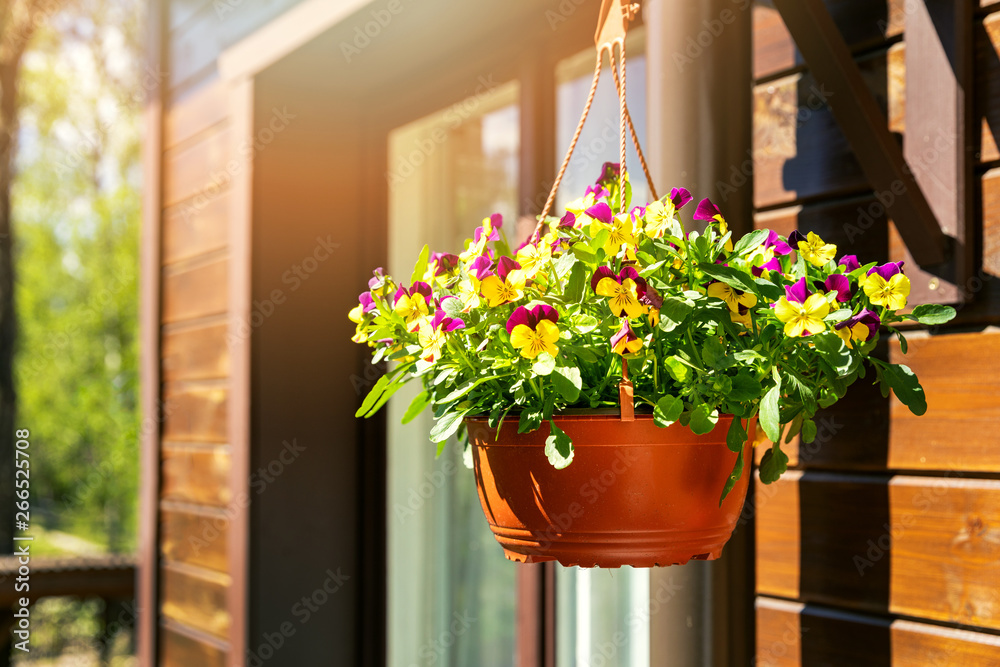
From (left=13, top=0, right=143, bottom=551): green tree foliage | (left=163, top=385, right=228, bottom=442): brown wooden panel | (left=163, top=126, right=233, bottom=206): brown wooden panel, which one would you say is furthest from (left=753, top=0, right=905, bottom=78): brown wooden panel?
(left=13, top=0, right=143, bottom=551): green tree foliage

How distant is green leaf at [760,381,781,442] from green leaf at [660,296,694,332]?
0.34 feet

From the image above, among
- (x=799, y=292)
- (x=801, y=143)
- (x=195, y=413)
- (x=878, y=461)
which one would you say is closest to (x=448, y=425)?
(x=799, y=292)

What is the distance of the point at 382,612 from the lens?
8.13ft

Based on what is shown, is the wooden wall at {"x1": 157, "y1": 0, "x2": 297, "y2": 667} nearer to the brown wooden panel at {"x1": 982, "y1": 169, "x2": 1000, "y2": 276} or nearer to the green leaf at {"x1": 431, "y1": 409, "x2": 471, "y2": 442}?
the green leaf at {"x1": 431, "y1": 409, "x2": 471, "y2": 442}

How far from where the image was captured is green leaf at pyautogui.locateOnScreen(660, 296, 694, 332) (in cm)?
77

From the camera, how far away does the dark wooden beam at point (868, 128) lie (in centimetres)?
104

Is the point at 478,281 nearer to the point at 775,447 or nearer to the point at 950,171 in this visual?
the point at 775,447

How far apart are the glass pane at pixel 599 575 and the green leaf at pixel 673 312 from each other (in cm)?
99

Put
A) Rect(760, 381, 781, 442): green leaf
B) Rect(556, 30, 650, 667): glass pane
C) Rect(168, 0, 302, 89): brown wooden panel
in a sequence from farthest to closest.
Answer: Rect(168, 0, 302, 89): brown wooden panel < Rect(556, 30, 650, 667): glass pane < Rect(760, 381, 781, 442): green leaf

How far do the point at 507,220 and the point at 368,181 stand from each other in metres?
0.59

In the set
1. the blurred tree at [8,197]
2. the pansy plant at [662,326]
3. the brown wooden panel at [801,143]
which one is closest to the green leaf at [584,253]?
the pansy plant at [662,326]

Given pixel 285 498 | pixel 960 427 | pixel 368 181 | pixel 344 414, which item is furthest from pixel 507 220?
pixel 960 427

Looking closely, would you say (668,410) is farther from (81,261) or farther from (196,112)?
(81,261)

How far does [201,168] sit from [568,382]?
2.20 metres
